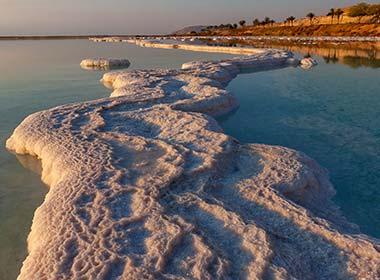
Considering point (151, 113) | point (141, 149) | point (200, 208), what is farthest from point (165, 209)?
point (151, 113)

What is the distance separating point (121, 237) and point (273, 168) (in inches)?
165

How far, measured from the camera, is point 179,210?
22.1ft

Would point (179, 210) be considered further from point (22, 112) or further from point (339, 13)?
Result: point (339, 13)

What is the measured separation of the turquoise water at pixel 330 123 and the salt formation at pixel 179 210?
2.13 feet

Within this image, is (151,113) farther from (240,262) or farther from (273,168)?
(240,262)

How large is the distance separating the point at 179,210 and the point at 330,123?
913cm

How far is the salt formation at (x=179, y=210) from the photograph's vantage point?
17.6ft

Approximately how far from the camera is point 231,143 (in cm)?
994

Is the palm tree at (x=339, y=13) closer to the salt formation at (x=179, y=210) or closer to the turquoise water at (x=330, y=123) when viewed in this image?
the turquoise water at (x=330, y=123)

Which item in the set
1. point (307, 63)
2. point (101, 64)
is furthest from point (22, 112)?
point (307, 63)

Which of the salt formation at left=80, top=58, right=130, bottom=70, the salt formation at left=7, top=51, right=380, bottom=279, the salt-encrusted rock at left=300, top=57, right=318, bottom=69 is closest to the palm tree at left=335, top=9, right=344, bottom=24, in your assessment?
the salt-encrusted rock at left=300, top=57, right=318, bottom=69

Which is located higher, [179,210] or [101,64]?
[179,210]

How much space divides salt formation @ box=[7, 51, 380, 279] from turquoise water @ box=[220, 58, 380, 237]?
0.65 meters

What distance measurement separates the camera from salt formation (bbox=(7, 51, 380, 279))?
5.38m
